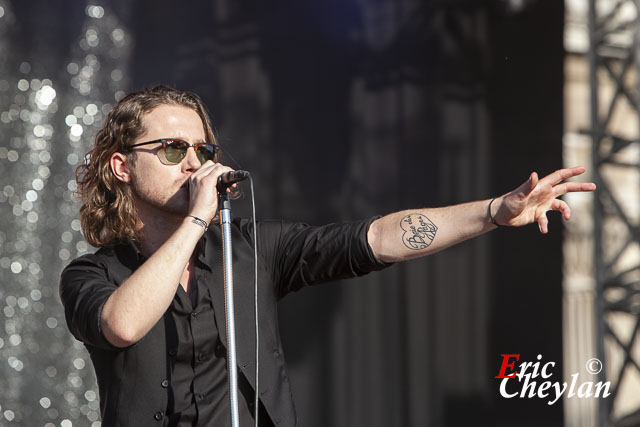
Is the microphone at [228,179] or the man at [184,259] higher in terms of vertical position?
the microphone at [228,179]

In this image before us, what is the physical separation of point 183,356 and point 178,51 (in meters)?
2.46

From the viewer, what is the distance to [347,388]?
4.21 m

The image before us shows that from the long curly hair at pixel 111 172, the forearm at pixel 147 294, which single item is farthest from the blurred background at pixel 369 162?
the forearm at pixel 147 294

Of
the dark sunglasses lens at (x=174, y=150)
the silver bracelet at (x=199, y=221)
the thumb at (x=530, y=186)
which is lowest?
the silver bracelet at (x=199, y=221)

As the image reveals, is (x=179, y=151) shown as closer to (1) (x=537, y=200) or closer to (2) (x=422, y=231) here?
(2) (x=422, y=231)

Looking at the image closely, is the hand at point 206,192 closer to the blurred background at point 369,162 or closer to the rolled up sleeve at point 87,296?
the rolled up sleeve at point 87,296

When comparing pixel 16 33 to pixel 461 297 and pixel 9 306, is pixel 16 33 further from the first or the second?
pixel 461 297

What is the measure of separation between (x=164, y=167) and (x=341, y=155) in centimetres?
242

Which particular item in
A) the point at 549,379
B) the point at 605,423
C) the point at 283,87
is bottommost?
the point at 605,423

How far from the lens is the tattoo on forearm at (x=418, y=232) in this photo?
1.87 m

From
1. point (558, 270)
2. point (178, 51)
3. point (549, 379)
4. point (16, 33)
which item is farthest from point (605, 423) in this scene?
point (16, 33)

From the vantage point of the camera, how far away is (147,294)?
156 cm

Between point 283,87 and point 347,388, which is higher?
point 283,87

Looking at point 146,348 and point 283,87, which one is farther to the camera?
point 283,87
